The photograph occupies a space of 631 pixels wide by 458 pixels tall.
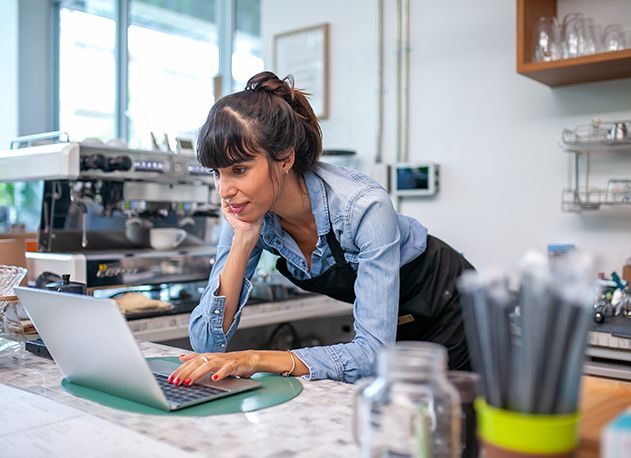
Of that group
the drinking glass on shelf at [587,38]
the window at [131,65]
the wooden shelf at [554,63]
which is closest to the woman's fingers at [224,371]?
the wooden shelf at [554,63]

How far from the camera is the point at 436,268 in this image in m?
1.51

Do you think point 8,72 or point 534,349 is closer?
point 534,349

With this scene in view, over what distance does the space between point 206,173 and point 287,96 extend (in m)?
1.32

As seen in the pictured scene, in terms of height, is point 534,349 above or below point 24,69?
below

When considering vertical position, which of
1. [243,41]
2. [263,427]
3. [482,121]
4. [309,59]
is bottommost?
[263,427]

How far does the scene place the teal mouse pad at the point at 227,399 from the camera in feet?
3.23

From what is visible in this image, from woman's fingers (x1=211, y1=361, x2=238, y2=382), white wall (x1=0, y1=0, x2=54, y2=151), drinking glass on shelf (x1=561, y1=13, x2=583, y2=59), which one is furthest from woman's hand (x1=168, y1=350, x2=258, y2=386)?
white wall (x1=0, y1=0, x2=54, y2=151)

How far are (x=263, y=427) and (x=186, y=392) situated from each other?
198mm

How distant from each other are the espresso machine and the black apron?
947 millimetres

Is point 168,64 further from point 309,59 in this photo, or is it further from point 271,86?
point 271,86

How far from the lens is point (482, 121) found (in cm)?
282

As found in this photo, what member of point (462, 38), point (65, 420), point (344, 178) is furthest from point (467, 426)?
point (462, 38)

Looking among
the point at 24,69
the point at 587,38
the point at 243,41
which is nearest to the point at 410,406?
the point at 587,38

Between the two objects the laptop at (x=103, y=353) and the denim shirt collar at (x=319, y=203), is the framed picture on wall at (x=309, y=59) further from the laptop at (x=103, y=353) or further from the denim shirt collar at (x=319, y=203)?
the laptop at (x=103, y=353)
